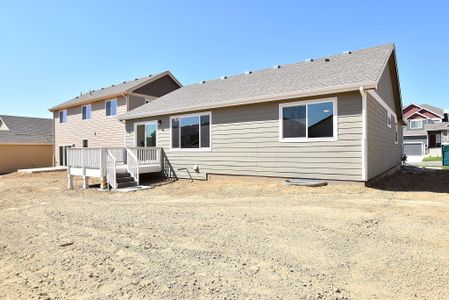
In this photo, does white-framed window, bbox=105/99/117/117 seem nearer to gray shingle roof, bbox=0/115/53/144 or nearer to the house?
gray shingle roof, bbox=0/115/53/144

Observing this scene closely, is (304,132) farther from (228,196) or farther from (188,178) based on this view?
(188,178)

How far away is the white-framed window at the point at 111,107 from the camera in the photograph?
63.9ft

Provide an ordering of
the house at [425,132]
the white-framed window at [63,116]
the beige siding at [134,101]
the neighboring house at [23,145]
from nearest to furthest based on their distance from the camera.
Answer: the beige siding at [134,101], the white-framed window at [63,116], the neighboring house at [23,145], the house at [425,132]

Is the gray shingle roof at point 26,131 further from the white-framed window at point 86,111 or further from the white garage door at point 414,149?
the white garage door at point 414,149

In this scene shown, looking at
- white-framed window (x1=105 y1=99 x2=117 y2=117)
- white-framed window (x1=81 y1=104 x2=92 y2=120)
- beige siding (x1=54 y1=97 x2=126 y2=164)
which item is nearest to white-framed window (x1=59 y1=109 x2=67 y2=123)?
beige siding (x1=54 y1=97 x2=126 y2=164)

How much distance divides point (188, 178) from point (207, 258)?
8608 mm

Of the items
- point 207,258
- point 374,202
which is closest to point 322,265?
point 207,258

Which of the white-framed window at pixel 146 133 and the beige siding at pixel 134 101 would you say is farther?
the beige siding at pixel 134 101

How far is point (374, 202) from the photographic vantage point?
6.65 m

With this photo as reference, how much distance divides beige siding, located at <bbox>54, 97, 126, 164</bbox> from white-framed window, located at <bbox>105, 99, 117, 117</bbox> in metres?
0.30

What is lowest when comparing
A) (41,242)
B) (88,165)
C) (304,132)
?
(41,242)

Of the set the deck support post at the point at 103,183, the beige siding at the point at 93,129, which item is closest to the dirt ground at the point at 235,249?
the deck support post at the point at 103,183

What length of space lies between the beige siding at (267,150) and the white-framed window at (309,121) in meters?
0.17

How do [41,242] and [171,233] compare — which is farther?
[171,233]
